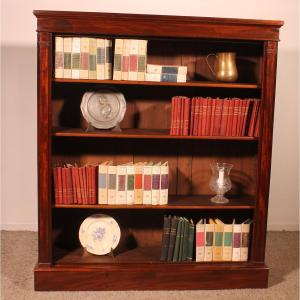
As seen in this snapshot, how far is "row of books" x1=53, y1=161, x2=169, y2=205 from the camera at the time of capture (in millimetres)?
2703

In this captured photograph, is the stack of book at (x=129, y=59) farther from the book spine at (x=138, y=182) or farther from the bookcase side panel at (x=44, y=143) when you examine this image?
the book spine at (x=138, y=182)

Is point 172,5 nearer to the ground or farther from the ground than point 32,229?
farther from the ground

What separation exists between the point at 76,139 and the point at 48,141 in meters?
0.40

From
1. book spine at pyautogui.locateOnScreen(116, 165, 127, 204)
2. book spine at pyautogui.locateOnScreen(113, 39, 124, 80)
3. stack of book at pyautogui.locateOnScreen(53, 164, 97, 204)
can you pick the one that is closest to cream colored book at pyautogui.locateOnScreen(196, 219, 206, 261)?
book spine at pyautogui.locateOnScreen(116, 165, 127, 204)

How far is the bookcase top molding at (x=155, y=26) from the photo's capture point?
8.22ft

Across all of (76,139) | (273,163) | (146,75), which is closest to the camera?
(146,75)

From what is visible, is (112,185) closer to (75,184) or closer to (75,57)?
(75,184)

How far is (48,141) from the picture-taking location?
2.60 m

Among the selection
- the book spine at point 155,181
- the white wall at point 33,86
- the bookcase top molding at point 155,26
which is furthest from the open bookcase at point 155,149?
the white wall at point 33,86

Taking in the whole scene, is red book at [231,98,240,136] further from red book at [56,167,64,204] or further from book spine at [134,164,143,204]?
red book at [56,167,64,204]

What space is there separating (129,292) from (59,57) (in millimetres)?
1347

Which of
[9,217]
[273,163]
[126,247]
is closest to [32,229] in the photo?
[9,217]

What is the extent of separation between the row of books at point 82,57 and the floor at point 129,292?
1189 millimetres

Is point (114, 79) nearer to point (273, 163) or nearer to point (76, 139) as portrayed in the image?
point (76, 139)
